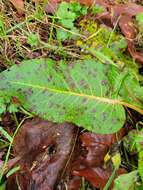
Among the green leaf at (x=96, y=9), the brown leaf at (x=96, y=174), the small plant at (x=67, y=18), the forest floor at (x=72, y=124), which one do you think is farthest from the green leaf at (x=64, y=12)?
the brown leaf at (x=96, y=174)

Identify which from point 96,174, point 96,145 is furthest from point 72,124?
point 96,174

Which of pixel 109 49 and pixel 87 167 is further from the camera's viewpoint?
pixel 109 49

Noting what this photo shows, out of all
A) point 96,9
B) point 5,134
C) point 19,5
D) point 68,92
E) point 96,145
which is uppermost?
point 96,9

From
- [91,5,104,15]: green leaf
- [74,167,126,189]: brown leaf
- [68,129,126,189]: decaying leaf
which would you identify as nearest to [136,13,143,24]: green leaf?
[91,5,104,15]: green leaf

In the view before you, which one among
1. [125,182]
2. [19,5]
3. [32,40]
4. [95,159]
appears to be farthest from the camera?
[19,5]

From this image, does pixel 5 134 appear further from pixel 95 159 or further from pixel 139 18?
pixel 139 18

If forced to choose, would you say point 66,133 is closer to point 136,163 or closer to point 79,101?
point 79,101

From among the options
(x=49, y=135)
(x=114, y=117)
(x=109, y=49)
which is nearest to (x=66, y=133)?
(x=49, y=135)
